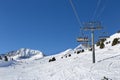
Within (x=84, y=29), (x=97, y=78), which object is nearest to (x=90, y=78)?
(x=97, y=78)

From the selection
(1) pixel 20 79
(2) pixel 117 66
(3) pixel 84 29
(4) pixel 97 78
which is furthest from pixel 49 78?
(3) pixel 84 29

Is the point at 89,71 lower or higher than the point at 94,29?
lower

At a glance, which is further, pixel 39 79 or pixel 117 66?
pixel 117 66

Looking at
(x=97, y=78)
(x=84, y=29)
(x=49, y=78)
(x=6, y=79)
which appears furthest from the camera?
(x=84, y=29)

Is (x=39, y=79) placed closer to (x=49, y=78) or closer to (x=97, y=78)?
(x=49, y=78)

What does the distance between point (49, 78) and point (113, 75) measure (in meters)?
7.25

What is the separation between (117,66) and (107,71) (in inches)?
145

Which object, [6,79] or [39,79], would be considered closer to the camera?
[39,79]

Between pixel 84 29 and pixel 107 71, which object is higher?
pixel 84 29

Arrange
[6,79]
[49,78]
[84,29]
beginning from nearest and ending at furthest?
[49,78], [6,79], [84,29]

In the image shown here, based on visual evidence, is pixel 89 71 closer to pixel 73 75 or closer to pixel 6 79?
pixel 73 75

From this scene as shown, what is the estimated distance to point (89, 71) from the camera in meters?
31.5

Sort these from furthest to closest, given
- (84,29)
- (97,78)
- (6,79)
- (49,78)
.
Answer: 1. (84,29)
2. (6,79)
3. (49,78)
4. (97,78)

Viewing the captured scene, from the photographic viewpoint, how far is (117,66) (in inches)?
1325
